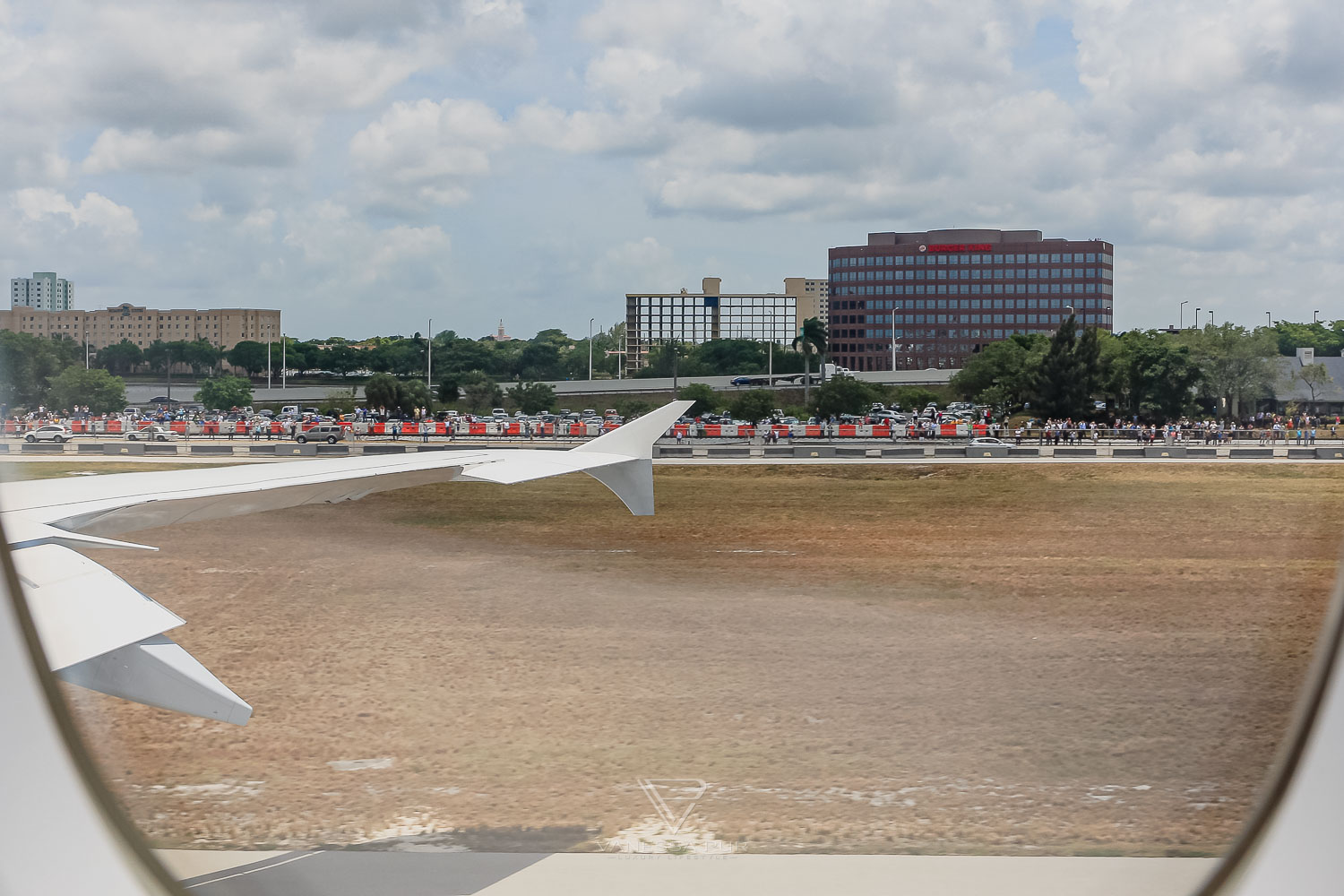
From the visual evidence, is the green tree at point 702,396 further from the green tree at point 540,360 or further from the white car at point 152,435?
the white car at point 152,435

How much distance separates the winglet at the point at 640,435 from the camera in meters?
8.77

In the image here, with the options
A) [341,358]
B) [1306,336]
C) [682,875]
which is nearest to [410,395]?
[341,358]

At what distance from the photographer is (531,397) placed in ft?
182

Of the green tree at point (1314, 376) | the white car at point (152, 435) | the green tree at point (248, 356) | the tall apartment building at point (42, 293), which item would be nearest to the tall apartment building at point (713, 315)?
the white car at point (152, 435)

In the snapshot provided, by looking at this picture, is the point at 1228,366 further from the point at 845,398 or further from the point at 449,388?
the point at 449,388

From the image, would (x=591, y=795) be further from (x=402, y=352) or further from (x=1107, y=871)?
(x=402, y=352)

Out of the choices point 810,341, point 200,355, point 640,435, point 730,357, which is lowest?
point 640,435

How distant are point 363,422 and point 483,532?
79.9ft

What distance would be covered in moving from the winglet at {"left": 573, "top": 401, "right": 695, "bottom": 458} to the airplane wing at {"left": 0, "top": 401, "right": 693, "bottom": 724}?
112cm

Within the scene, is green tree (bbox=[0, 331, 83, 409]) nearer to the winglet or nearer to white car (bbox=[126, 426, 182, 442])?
the winglet

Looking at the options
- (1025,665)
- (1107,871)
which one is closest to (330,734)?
(1107,871)

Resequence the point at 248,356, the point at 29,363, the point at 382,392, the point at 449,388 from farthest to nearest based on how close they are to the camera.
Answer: the point at 449,388 < the point at 382,392 < the point at 248,356 < the point at 29,363

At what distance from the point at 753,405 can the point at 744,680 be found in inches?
1991

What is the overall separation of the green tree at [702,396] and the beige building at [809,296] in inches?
427
